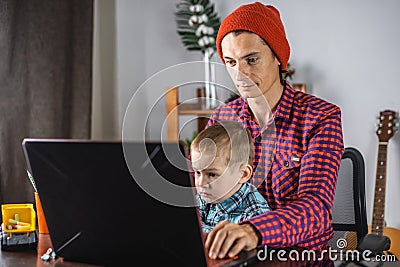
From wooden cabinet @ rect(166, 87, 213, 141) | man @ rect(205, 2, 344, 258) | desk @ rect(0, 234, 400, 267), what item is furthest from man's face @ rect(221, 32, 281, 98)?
wooden cabinet @ rect(166, 87, 213, 141)

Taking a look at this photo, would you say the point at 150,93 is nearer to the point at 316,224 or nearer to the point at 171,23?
the point at 171,23

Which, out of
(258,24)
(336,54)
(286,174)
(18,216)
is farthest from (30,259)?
(336,54)

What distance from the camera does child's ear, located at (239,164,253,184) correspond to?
1509 millimetres

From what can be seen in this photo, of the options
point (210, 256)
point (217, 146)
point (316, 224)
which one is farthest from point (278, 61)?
point (210, 256)

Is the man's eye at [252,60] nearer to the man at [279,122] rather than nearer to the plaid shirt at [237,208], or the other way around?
the man at [279,122]

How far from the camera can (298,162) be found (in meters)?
1.56

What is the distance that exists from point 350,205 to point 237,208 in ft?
1.70

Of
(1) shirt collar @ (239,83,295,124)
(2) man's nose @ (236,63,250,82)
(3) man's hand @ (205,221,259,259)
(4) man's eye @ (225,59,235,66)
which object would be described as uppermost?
(4) man's eye @ (225,59,235,66)

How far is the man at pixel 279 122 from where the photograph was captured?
1.44 m

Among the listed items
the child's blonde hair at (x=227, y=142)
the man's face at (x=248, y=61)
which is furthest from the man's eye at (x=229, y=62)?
the child's blonde hair at (x=227, y=142)

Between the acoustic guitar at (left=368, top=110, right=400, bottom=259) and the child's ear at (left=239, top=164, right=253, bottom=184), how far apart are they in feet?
4.09

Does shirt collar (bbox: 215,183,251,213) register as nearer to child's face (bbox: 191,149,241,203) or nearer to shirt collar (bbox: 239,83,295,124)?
child's face (bbox: 191,149,241,203)

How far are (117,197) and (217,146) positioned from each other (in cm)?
42

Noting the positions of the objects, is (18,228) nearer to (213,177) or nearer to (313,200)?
(213,177)
